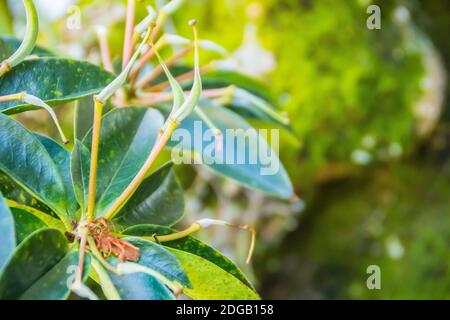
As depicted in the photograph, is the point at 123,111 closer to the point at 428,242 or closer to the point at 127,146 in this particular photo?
the point at 127,146

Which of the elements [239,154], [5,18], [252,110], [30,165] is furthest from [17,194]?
[5,18]

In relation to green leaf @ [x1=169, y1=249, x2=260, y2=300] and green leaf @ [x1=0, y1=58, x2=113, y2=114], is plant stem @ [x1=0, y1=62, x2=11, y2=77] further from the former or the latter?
green leaf @ [x1=169, y1=249, x2=260, y2=300]

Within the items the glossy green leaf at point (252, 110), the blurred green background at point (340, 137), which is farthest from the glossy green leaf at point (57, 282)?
the blurred green background at point (340, 137)

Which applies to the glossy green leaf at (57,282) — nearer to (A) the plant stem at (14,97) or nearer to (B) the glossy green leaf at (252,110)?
(A) the plant stem at (14,97)

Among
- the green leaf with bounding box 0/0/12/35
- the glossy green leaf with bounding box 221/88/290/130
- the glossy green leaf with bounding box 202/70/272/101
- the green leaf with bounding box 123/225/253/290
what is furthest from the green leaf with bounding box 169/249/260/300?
the green leaf with bounding box 0/0/12/35

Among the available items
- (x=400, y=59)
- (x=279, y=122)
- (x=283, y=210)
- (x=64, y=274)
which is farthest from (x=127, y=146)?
(x=400, y=59)

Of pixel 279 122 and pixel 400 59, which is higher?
pixel 400 59
